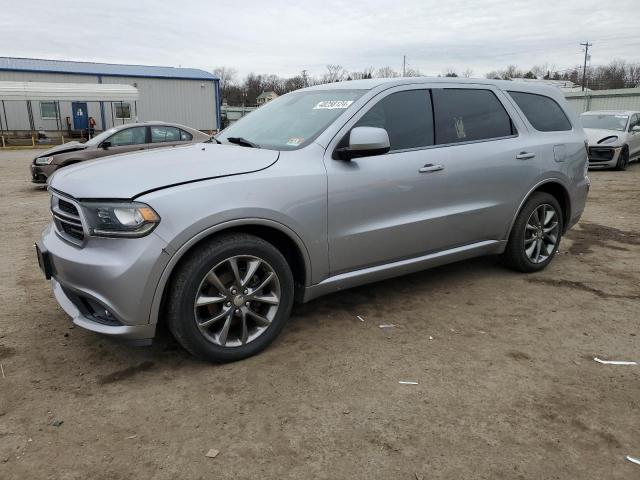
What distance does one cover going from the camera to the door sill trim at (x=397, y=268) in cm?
362

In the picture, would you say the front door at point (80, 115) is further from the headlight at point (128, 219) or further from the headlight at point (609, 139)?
the headlight at point (128, 219)

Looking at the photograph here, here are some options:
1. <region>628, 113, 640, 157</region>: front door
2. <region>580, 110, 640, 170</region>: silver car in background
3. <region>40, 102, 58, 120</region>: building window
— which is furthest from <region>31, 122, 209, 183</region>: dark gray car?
<region>40, 102, 58, 120</region>: building window

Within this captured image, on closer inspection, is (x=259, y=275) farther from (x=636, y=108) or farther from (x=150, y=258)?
(x=636, y=108)

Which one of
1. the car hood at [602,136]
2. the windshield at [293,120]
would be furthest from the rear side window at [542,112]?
the car hood at [602,136]

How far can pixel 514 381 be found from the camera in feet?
10.1

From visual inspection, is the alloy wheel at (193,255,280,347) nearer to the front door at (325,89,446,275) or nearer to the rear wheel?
the front door at (325,89,446,275)

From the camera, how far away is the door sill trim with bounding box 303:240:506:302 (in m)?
3.62

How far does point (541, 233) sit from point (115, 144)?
8978 mm

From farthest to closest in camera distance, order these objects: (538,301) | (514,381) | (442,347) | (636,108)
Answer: (636,108), (538,301), (442,347), (514,381)

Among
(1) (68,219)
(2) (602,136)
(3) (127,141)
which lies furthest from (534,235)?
(2) (602,136)

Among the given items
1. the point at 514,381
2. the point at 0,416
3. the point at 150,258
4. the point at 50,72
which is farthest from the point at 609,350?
the point at 50,72

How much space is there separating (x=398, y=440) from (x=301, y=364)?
3.05 feet

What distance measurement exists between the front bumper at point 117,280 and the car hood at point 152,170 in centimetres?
30

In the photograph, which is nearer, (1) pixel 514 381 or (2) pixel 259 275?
(1) pixel 514 381
